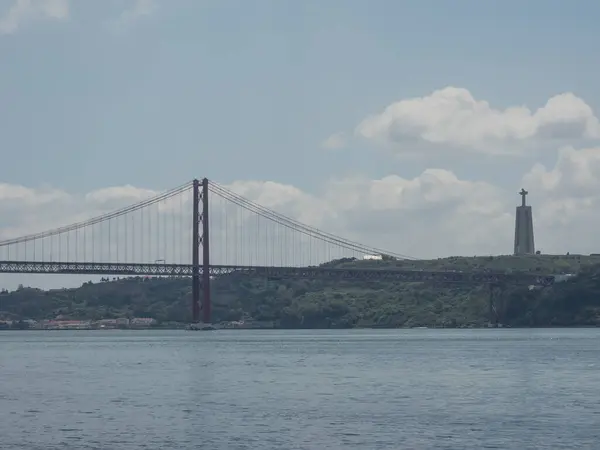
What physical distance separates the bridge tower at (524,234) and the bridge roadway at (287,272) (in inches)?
1444

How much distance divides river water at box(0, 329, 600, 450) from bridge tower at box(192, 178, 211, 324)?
48.0 m

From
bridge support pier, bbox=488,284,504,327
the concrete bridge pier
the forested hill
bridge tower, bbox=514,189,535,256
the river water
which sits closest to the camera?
the river water

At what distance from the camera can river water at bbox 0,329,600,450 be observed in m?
30.4

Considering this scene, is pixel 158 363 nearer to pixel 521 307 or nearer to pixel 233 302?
pixel 521 307

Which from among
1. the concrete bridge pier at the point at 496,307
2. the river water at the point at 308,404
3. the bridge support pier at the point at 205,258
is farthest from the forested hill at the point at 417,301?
the river water at the point at 308,404

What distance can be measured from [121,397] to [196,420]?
321 inches

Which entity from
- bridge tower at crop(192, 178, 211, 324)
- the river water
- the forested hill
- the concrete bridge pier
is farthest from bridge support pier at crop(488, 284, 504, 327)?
the river water

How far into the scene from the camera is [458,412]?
117 feet

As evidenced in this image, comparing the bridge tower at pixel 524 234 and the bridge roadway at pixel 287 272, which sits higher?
the bridge tower at pixel 524 234

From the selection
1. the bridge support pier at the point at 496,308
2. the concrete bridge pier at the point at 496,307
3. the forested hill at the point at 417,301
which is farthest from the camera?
the bridge support pier at the point at 496,308

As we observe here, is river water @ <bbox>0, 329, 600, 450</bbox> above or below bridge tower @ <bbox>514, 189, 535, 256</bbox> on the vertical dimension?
below

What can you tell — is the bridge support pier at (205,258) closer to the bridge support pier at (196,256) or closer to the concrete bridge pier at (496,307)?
the bridge support pier at (196,256)

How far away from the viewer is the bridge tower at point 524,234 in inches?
6939

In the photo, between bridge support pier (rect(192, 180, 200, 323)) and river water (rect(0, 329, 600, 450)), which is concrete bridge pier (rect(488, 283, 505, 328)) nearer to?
bridge support pier (rect(192, 180, 200, 323))
